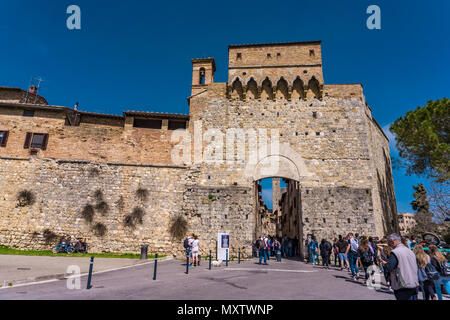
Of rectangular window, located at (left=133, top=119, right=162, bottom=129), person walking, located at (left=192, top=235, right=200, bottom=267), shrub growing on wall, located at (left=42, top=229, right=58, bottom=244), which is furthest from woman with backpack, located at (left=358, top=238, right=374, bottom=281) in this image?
shrub growing on wall, located at (left=42, top=229, right=58, bottom=244)

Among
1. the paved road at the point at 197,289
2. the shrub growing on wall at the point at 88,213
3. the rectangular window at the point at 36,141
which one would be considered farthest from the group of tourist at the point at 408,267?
the rectangular window at the point at 36,141

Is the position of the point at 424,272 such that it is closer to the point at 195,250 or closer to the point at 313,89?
the point at 195,250

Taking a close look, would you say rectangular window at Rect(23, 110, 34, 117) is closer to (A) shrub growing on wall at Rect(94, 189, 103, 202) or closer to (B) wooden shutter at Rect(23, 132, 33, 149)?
(B) wooden shutter at Rect(23, 132, 33, 149)

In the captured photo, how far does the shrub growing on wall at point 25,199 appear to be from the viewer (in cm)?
1709

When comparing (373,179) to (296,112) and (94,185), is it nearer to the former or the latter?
(296,112)

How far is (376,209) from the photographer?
17156 mm

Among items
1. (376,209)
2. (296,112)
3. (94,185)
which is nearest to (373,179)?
(376,209)

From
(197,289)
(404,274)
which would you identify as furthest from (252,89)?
(404,274)

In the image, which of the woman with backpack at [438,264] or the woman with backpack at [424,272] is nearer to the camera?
the woman with backpack at [424,272]

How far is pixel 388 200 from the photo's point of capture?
21.0 metres

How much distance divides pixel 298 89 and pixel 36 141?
19348 mm

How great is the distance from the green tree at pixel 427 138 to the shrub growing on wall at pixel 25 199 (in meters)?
25.6

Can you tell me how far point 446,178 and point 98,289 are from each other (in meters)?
18.4

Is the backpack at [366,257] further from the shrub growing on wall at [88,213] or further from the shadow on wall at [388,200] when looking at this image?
the shrub growing on wall at [88,213]
